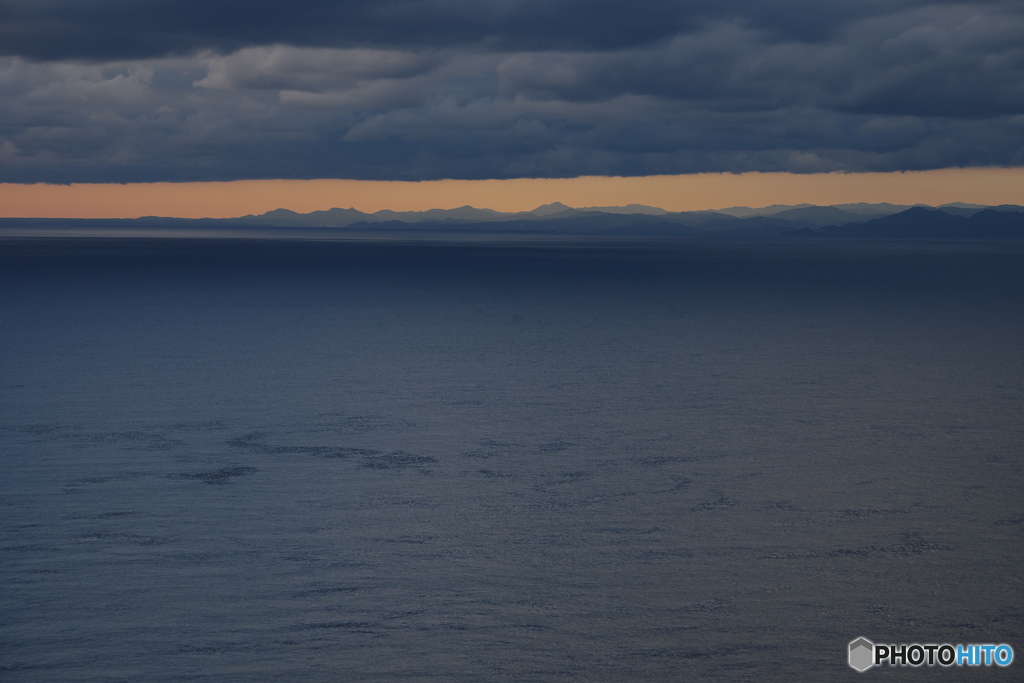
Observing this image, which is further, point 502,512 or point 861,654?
point 502,512

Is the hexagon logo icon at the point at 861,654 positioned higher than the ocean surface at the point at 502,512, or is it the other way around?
the ocean surface at the point at 502,512

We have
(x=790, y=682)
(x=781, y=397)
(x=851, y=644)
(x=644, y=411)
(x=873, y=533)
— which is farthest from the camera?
(x=781, y=397)

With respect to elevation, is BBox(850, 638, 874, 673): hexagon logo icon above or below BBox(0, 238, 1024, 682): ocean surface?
below

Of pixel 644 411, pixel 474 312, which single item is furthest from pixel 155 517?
pixel 474 312

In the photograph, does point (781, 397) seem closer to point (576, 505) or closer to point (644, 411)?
point (644, 411)

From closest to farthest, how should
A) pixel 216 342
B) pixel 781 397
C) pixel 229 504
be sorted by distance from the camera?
pixel 229 504, pixel 781 397, pixel 216 342
